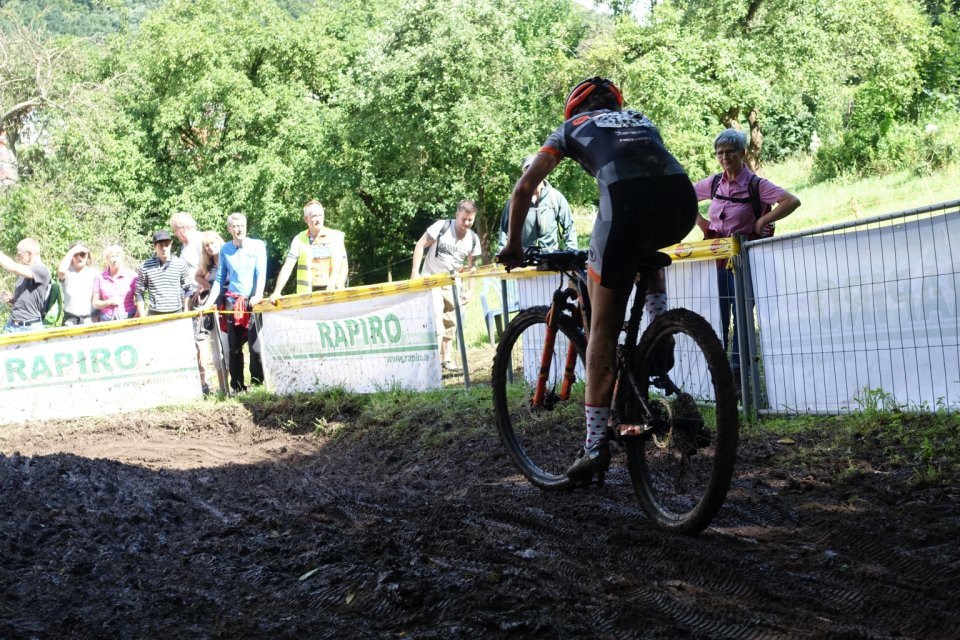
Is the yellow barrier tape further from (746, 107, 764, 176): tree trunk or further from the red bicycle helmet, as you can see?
(746, 107, 764, 176): tree trunk

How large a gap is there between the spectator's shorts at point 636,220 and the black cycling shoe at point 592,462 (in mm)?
915

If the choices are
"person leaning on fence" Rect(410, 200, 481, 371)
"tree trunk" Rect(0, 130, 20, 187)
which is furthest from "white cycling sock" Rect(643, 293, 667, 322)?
"tree trunk" Rect(0, 130, 20, 187)

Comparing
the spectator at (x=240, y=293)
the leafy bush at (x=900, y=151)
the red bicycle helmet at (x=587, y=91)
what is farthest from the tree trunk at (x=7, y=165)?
the red bicycle helmet at (x=587, y=91)

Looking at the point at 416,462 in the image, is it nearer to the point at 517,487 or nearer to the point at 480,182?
the point at 517,487

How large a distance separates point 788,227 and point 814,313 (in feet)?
64.4

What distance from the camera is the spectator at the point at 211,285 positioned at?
43.1 ft

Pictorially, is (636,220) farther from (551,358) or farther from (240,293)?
(240,293)

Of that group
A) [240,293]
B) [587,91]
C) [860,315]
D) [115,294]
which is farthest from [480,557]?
[115,294]

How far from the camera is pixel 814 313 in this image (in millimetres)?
7348

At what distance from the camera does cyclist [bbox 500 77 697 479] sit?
4582 mm

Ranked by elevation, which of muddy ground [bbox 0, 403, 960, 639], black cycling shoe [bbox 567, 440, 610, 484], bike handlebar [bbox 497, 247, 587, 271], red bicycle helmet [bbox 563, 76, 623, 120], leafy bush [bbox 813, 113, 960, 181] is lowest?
muddy ground [bbox 0, 403, 960, 639]

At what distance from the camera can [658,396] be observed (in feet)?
15.9

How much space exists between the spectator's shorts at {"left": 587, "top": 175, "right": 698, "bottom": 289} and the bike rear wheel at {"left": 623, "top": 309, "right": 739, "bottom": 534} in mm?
331

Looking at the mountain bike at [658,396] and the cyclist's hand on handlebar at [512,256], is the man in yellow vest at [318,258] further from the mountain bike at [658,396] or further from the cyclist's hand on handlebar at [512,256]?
the cyclist's hand on handlebar at [512,256]
